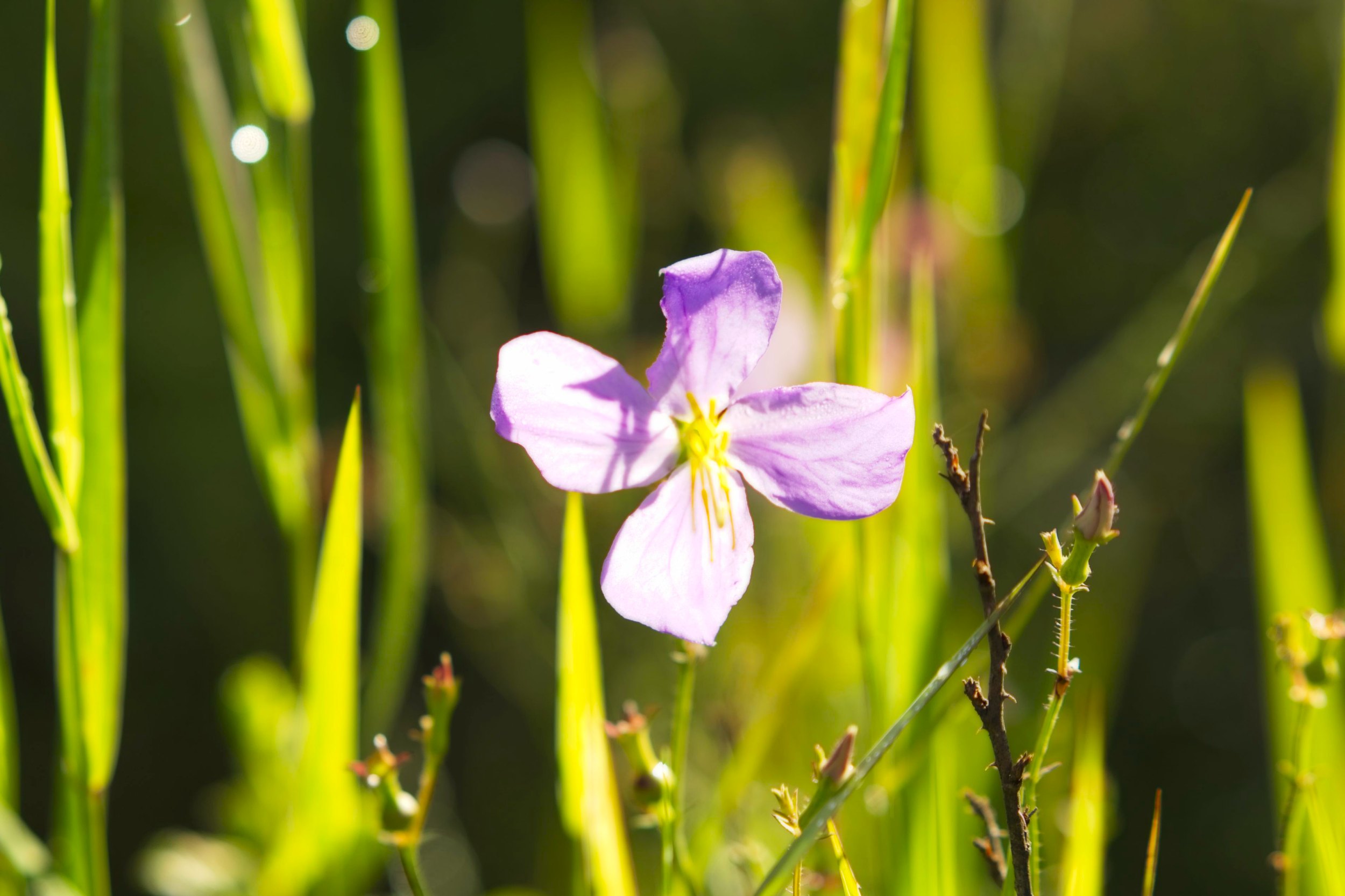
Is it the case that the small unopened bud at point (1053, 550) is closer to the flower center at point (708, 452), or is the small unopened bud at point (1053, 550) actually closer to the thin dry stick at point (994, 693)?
the thin dry stick at point (994, 693)

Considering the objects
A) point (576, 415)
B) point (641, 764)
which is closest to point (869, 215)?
point (576, 415)

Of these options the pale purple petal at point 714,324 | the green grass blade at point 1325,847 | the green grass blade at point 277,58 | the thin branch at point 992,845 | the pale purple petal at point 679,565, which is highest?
the green grass blade at point 277,58

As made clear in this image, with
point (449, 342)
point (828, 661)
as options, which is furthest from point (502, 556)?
→ point (828, 661)

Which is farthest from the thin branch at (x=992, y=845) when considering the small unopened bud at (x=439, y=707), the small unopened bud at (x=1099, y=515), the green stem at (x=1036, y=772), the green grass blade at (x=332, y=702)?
the green grass blade at (x=332, y=702)

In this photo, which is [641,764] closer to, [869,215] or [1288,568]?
[869,215]

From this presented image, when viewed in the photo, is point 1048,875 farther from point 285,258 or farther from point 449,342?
point 449,342
